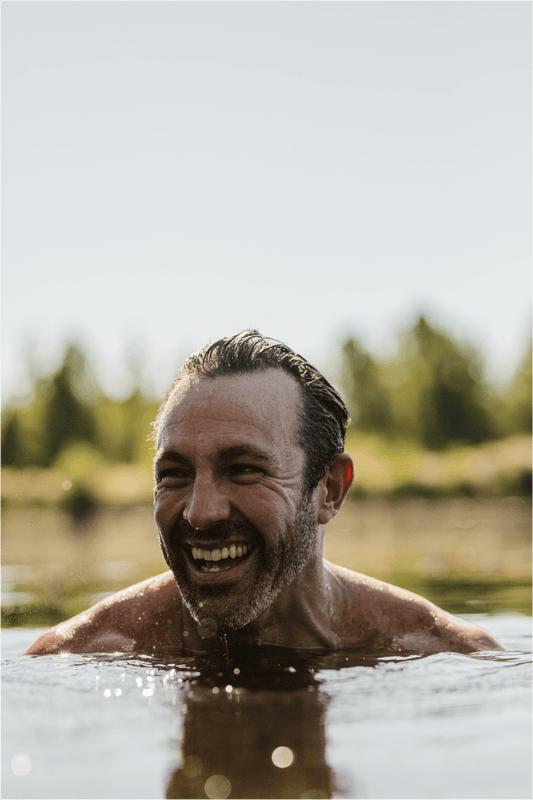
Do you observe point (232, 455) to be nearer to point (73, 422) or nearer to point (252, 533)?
point (252, 533)

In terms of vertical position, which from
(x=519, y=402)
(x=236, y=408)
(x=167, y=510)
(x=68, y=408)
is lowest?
(x=167, y=510)

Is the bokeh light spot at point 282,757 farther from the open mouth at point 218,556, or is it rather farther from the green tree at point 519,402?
the green tree at point 519,402

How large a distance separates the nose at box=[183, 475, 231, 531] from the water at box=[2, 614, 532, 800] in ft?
2.03

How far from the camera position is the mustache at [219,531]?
10.4 ft

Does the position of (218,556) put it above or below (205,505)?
below

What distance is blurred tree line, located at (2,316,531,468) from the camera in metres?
35.5

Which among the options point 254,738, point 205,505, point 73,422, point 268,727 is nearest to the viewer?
point 254,738

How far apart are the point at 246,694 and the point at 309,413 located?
1414mm

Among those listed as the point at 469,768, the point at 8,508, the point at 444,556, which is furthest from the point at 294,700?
the point at 8,508

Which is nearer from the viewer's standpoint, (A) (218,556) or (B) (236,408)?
(A) (218,556)

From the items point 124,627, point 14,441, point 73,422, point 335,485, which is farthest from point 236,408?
point 73,422

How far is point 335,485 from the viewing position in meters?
3.82

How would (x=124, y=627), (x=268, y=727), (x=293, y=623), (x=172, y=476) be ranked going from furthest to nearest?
1. (x=124, y=627)
2. (x=293, y=623)
3. (x=172, y=476)
4. (x=268, y=727)

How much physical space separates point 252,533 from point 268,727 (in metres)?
1.00
